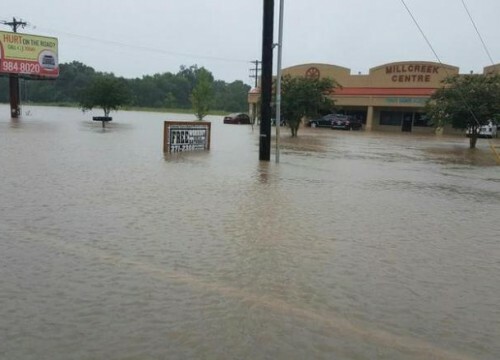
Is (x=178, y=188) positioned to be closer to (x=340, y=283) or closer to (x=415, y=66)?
(x=340, y=283)

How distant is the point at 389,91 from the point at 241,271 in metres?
52.4

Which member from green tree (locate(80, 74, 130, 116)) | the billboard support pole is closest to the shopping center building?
green tree (locate(80, 74, 130, 116))

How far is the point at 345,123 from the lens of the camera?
54.8 meters

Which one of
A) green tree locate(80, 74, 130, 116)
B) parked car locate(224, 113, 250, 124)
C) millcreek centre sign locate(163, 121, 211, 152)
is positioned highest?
green tree locate(80, 74, 130, 116)

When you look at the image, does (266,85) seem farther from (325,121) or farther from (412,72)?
(325,121)

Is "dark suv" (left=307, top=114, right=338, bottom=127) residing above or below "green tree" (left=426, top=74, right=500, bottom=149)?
below

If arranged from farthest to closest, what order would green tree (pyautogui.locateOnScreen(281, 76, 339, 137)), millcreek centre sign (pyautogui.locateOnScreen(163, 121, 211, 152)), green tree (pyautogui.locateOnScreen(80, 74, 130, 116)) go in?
green tree (pyautogui.locateOnScreen(80, 74, 130, 116)) → green tree (pyautogui.locateOnScreen(281, 76, 339, 137)) → millcreek centre sign (pyautogui.locateOnScreen(163, 121, 211, 152))

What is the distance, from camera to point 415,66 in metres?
54.0

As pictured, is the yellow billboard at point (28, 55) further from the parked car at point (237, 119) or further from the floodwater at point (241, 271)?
the floodwater at point (241, 271)

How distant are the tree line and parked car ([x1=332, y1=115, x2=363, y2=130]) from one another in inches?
3156

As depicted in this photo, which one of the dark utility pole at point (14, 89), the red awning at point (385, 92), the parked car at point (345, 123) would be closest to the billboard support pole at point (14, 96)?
the dark utility pole at point (14, 89)

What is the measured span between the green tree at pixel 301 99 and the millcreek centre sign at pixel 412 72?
69.2 feet

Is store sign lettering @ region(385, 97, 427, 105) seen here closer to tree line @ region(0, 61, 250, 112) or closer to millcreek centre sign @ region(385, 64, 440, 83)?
millcreek centre sign @ region(385, 64, 440, 83)

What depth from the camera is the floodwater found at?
3990 mm
